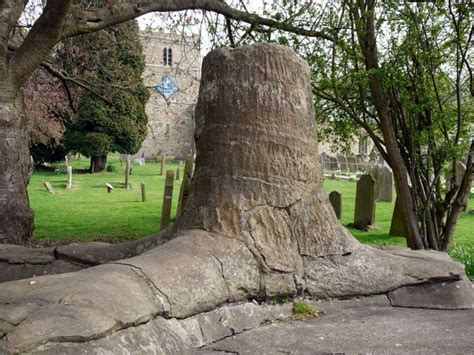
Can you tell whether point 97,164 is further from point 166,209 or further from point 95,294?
point 95,294

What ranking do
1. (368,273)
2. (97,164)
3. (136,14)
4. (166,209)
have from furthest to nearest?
(97,164) < (166,209) < (136,14) < (368,273)

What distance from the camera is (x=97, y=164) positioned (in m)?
30.6

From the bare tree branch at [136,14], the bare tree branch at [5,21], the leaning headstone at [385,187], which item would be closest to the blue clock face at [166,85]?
the bare tree branch at [136,14]

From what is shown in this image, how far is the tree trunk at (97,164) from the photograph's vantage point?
30281 mm

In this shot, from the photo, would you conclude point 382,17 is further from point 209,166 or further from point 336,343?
point 336,343

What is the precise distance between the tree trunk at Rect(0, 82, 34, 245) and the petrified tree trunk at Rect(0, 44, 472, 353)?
299 centimetres

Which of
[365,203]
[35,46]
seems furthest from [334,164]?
[35,46]

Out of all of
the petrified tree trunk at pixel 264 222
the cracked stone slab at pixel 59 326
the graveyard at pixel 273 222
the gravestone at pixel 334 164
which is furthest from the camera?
the gravestone at pixel 334 164

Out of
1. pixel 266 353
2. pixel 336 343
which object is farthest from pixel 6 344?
pixel 336 343

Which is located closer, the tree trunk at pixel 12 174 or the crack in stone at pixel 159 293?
the crack in stone at pixel 159 293

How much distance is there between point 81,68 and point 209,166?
10.0 metres

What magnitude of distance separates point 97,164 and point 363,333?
2853 centimetres

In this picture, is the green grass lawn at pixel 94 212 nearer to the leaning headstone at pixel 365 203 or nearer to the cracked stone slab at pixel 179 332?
the leaning headstone at pixel 365 203

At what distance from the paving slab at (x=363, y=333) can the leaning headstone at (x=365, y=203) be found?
26.0 feet
